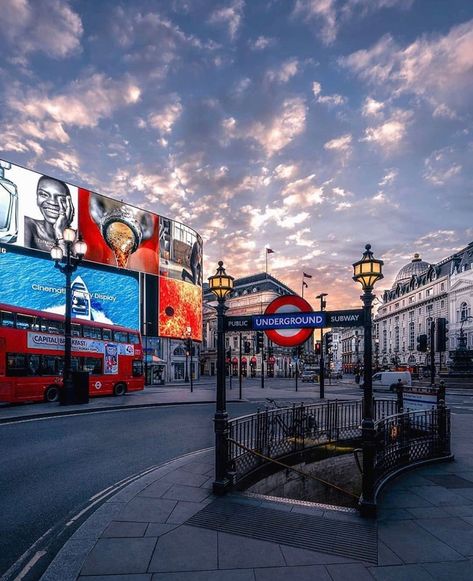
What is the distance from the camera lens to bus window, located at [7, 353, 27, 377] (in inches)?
709

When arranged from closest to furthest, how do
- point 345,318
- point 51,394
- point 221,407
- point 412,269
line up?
1. point 345,318
2. point 221,407
3. point 51,394
4. point 412,269

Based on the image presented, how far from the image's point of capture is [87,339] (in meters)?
22.2

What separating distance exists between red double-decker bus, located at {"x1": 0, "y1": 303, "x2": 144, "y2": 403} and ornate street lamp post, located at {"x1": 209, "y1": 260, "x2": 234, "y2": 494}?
14619 millimetres

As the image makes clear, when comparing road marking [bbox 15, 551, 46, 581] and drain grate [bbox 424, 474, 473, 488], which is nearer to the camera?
road marking [bbox 15, 551, 46, 581]

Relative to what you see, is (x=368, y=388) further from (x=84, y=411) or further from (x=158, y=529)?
(x=84, y=411)

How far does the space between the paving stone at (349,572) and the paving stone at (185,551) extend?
53.2 inches

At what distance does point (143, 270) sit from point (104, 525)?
50.3m

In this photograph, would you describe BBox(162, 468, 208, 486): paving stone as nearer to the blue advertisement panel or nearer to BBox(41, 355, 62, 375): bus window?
BBox(41, 355, 62, 375): bus window

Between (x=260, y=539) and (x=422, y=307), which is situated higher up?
(x=422, y=307)

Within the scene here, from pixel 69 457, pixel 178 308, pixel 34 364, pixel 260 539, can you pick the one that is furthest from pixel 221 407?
pixel 178 308

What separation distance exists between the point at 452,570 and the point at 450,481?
4.07 meters

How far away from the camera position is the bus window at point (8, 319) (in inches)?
699

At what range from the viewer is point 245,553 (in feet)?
15.3

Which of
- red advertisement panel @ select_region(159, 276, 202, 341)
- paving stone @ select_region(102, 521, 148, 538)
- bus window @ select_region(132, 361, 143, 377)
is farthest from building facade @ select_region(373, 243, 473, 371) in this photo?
paving stone @ select_region(102, 521, 148, 538)
